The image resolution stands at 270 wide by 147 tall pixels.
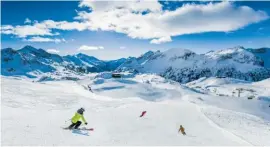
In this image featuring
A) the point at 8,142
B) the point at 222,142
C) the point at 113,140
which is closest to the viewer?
the point at 8,142

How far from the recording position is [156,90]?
436 feet

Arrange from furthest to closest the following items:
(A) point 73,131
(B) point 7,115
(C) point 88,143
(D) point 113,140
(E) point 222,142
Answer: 1. (B) point 7,115
2. (E) point 222,142
3. (A) point 73,131
4. (D) point 113,140
5. (C) point 88,143

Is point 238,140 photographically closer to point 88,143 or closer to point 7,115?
point 88,143

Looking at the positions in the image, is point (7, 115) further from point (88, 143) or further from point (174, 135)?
point (174, 135)

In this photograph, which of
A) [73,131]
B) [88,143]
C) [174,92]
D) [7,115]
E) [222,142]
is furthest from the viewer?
[174,92]

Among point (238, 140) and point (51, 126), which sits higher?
point (51, 126)

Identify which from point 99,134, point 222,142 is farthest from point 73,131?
point 222,142

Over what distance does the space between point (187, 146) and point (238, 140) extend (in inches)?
239

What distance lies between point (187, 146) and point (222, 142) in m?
4.07

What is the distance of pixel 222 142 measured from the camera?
70.2 feet

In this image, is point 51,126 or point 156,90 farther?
point 156,90

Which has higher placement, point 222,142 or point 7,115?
point 7,115

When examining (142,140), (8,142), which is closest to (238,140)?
(142,140)

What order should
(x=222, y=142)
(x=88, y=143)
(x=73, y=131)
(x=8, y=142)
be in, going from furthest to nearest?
(x=222, y=142), (x=73, y=131), (x=88, y=143), (x=8, y=142)
